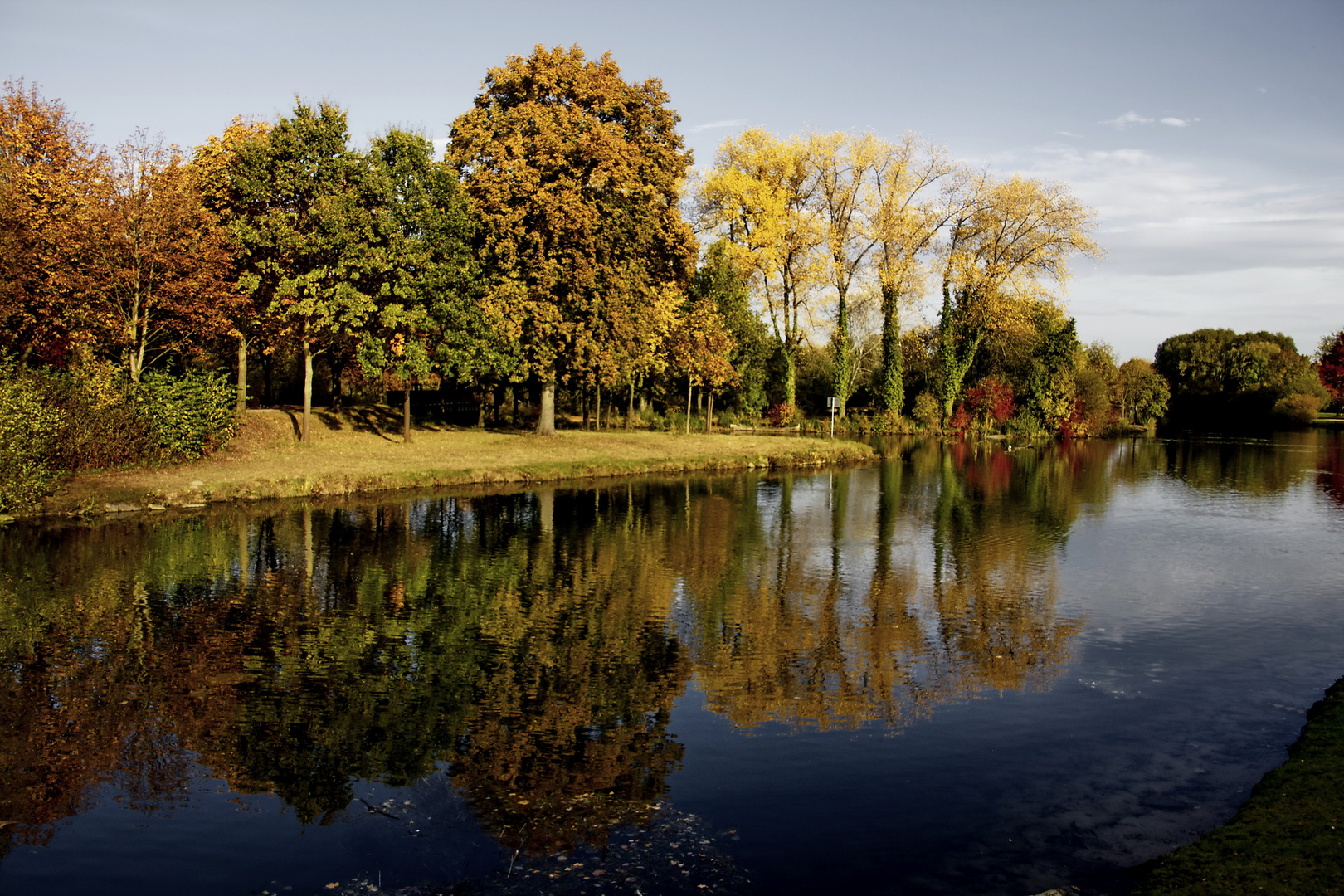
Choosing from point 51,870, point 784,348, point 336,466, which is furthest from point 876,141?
point 51,870

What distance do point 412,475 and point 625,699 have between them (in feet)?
76.0

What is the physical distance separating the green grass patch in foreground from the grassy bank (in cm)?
2757

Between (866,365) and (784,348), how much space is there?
15.3m

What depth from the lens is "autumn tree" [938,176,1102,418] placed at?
68875 millimetres

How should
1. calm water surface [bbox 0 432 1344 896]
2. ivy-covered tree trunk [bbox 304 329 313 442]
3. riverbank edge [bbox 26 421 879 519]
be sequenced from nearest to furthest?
calm water surface [bbox 0 432 1344 896] < riverbank edge [bbox 26 421 879 519] < ivy-covered tree trunk [bbox 304 329 313 442]

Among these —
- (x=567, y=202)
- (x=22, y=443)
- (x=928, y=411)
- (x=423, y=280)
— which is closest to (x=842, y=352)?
(x=928, y=411)

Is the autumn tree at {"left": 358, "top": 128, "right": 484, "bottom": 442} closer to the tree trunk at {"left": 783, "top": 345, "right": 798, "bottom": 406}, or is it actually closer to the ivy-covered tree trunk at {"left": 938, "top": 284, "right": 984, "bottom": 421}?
the tree trunk at {"left": 783, "top": 345, "right": 798, "bottom": 406}

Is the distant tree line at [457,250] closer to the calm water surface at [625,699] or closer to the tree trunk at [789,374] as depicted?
the tree trunk at [789,374]

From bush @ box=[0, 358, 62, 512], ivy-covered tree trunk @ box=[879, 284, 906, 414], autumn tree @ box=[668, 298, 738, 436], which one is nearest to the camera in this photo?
bush @ box=[0, 358, 62, 512]

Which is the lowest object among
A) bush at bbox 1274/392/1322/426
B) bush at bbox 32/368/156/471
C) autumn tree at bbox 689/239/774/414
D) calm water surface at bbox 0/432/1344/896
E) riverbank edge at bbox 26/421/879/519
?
calm water surface at bbox 0/432/1344/896

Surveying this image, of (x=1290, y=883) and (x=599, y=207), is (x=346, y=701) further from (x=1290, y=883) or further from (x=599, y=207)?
(x=599, y=207)

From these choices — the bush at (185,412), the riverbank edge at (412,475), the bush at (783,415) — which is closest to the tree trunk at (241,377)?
the riverbank edge at (412,475)

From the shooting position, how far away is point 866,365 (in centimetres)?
8094

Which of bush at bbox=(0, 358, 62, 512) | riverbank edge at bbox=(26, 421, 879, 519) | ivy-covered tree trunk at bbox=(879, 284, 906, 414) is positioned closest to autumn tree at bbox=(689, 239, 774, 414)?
riverbank edge at bbox=(26, 421, 879, 519)
